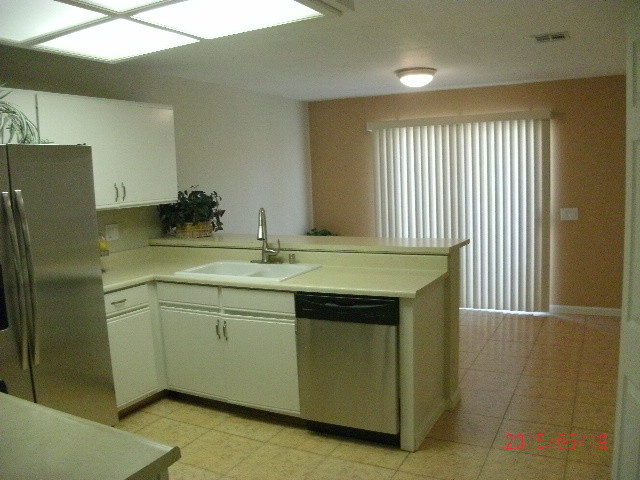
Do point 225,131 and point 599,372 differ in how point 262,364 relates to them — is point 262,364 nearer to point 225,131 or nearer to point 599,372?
point 599,372

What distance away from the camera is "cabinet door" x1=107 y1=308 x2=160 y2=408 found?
3242mm

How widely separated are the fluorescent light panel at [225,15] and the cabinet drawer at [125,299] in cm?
160

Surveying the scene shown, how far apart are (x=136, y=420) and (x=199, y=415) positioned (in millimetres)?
380

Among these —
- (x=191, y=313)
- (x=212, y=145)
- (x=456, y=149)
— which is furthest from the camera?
(x=456, y=149)

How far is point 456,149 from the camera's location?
5.64 m

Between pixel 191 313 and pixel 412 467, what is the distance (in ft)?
5.23

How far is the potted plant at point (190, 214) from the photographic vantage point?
13.6 ft

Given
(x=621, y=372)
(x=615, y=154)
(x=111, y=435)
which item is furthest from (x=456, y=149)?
(x=111, y=435)

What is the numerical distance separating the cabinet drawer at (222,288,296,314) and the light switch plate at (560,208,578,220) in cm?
350

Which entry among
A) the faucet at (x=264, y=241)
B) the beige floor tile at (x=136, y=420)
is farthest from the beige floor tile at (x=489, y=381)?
the beige floor tile at (x=136, y=420)

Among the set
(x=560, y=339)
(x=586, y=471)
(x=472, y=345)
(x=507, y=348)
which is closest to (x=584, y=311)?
(x=560, y=339)

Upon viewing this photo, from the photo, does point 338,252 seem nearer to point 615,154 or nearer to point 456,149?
point 456,149

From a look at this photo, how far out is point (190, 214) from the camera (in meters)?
A: 4.16

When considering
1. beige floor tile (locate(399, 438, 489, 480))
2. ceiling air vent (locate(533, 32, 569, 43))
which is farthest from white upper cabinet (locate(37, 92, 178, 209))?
ceiling air vent (locate(533, 32, 569, 43))
